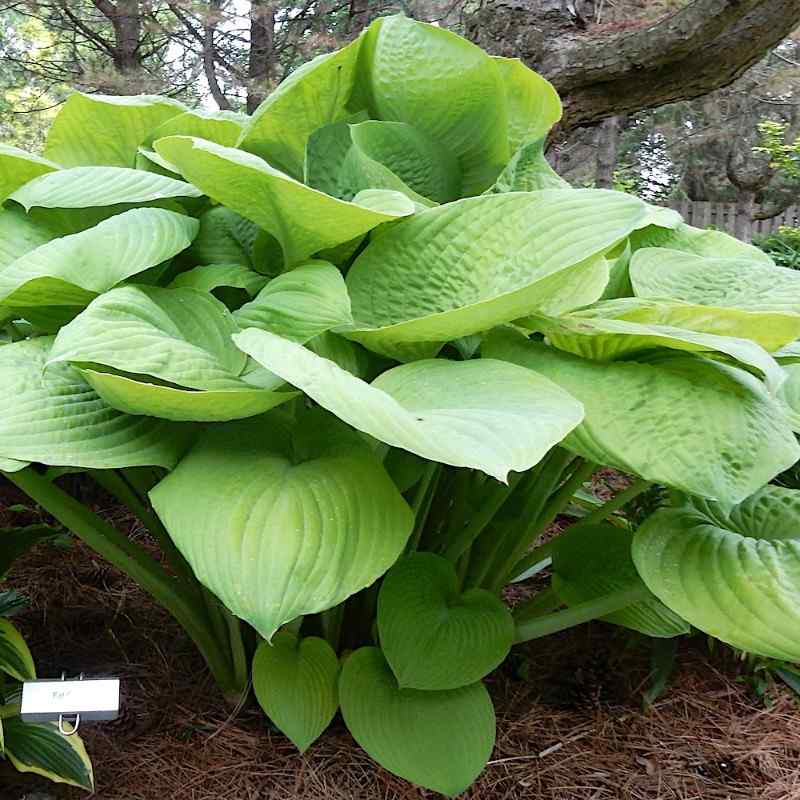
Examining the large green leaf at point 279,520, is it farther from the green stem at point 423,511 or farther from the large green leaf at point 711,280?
the large green leaf at point 711,280

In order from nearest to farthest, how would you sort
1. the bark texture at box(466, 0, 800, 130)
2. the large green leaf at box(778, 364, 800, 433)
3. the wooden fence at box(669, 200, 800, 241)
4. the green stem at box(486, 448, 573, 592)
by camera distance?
the large green leaf at box(778, 364, 800, 433) → the green stem at box(486, 448, 573, 592) → the bark texture at box(466, 0, 800, 130) → the wooden fence at box(669, 200, 800, 241)

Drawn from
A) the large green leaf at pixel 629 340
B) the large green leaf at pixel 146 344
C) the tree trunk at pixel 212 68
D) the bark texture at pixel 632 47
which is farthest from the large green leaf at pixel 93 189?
the tree trunk at pixel 212 68

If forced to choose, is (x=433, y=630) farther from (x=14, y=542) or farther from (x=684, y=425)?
(x=14, y=542)

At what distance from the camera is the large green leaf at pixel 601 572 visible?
90 cm

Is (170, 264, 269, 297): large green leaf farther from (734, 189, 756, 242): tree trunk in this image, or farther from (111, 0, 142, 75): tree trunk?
(734, 189, 756, 242): tree trunk

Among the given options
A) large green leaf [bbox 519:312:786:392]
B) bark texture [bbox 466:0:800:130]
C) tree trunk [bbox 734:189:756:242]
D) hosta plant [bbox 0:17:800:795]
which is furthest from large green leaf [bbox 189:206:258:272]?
tree trunk [bbox 734:189:756:242]

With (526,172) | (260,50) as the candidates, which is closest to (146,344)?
(526,172)

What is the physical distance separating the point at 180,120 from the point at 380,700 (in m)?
0.68

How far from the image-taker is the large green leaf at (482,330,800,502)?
563 mm

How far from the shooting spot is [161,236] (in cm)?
71

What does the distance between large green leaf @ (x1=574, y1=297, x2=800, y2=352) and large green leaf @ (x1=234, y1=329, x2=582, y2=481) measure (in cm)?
14

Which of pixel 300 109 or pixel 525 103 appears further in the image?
pixel 525 103

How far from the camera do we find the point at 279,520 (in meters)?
0.56

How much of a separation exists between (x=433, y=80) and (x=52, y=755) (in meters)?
0.80
